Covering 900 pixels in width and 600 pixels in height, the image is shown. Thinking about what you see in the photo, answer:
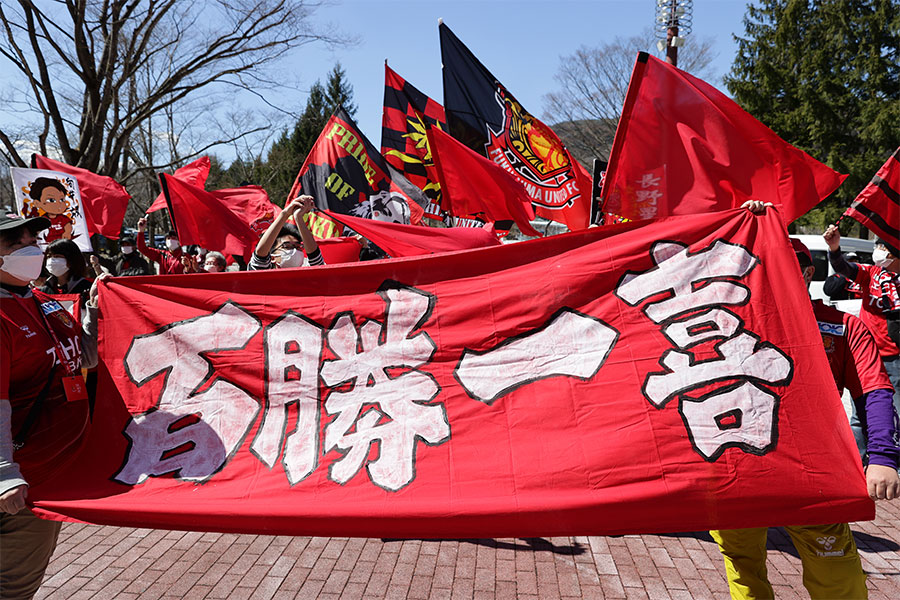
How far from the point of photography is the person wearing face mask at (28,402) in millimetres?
2592

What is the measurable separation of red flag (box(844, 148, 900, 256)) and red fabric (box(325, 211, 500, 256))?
8.89ft

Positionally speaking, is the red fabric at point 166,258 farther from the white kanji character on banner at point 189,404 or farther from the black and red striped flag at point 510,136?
the white kanji character on banner at point 189,404

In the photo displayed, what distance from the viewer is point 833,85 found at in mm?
26250

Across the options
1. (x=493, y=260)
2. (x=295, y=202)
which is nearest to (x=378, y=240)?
(x=295, y=202)

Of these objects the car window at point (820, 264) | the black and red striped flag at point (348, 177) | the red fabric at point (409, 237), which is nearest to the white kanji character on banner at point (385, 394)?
the red fabric at point (409, 237)

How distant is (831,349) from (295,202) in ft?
10.9

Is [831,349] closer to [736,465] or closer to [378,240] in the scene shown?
[736,465]

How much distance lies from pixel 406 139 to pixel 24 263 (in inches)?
248

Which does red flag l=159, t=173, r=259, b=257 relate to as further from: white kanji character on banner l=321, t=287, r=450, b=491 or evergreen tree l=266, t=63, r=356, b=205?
evergreen tree l=266, t=63, r=356, b=205

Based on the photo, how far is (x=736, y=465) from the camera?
2506 millimetres

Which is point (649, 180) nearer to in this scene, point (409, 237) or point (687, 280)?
point (687, 280)

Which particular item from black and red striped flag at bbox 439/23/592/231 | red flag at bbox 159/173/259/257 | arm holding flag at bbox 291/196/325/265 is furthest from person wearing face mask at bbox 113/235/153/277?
arm holding flag at bbox 291/196/325/265

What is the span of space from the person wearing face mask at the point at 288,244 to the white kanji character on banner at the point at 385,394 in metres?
1.48

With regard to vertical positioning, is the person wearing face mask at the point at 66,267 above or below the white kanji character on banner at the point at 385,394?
above
